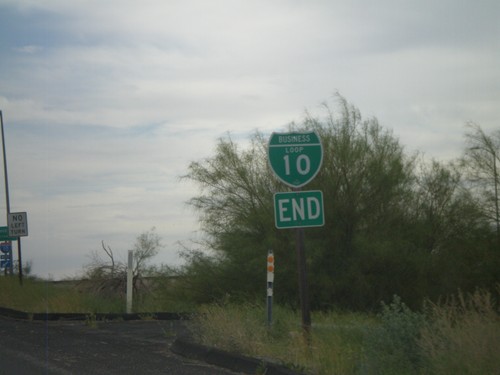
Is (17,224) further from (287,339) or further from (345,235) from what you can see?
(287,339)

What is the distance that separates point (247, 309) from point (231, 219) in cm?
1069

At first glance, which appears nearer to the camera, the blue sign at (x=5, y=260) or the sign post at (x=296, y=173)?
the sign post at (x=296, y=173)

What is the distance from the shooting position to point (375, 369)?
29.4ft

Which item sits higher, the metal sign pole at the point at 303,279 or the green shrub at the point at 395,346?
the metal sign pole at the point at 303,279

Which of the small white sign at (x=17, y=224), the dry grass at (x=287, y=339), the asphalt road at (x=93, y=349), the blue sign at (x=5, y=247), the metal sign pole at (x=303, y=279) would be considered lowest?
the asphalt road at (x=93, y=349)

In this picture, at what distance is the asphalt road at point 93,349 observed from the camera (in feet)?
36.7

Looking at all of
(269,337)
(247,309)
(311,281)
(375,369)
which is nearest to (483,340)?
(375,369)

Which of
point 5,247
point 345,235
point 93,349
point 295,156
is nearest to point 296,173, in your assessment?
point 295,156

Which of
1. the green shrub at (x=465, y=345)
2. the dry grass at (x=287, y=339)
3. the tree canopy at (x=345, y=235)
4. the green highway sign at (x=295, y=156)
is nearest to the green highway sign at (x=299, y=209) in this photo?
the green highway sign at (x=295, y=156)

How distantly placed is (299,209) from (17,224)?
64.1ft

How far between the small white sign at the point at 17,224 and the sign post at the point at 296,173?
19.1m

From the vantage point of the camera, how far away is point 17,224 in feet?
92.5

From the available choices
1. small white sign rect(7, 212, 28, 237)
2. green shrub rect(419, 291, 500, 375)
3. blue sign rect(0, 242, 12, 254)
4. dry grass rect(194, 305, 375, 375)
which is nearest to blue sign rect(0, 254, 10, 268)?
blue sign rect(0, 242, 12, 254)

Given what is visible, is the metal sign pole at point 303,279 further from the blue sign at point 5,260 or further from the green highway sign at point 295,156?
the blue sign at point 5,260
